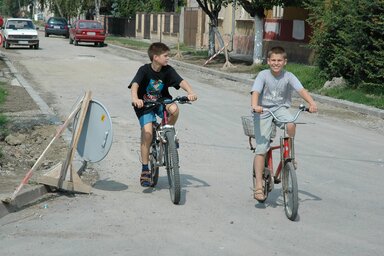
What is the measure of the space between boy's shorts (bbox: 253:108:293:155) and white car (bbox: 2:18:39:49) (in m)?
31.6

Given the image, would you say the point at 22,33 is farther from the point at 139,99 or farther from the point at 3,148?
the point at 139,99

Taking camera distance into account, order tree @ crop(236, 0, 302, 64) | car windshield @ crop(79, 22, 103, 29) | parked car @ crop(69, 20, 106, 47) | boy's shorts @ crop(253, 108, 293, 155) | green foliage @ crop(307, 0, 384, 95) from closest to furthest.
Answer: boy's shorts @ crop(253, 108, 293, 155) → green foliage @ crop(307, 0, 384, 95) → tree @ crop(236, 0, 302, 64) → parked car @ crop(69, 20, 106, 47) → car windshield @ crop(79, 22, 103, 29)

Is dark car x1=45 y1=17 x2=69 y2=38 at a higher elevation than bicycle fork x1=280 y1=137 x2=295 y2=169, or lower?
lower

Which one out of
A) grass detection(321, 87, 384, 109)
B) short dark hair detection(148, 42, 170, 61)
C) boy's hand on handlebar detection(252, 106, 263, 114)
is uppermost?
short dark hair detection(148, 42, 170, 61)

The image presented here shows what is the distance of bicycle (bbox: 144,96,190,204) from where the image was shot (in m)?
6.93

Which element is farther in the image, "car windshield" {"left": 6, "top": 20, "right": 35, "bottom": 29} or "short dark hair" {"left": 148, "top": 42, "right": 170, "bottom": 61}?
"car windshield" {"left": 6, "top": 20, "right": 35, "bottom": 29}

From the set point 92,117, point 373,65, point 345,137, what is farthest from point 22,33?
point 92,117

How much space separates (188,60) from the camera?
3212 centimetres

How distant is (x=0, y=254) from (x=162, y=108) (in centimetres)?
258

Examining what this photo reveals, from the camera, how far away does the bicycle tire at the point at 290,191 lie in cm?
637

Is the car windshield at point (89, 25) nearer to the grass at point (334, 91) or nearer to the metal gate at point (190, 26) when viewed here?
the metal gate at point (190, 26)

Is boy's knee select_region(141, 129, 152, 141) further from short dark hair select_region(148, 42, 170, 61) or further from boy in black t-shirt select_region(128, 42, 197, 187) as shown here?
short dark hair select_region(148, 42, 170, 61)

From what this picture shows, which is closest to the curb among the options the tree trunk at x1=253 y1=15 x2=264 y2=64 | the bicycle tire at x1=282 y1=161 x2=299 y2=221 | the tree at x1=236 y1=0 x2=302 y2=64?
the bicycle tire at x1=282 y1=161 x2=299 y2=221

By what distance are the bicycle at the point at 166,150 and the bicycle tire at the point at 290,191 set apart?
103 cm
